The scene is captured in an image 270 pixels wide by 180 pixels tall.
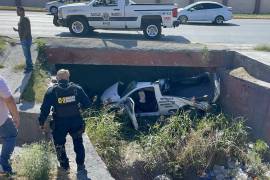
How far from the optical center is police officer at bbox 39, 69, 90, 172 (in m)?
6.65

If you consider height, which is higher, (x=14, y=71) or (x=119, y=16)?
(x=119, y=16)

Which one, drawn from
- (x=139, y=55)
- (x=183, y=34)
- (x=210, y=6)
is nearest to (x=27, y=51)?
(x=139, y=55)

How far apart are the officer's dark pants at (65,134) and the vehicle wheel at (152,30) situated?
434 inches

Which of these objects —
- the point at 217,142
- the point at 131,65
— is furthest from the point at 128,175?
the point at 131,65

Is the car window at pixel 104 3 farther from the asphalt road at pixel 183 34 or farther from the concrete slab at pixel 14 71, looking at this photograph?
the concrete slab at pixel 14 71

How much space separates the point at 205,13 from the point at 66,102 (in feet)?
67.3

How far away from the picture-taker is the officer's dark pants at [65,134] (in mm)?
6793

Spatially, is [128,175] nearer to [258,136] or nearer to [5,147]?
[5,147]

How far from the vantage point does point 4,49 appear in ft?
44.0

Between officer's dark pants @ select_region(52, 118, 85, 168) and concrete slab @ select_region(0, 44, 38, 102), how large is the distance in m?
3.91

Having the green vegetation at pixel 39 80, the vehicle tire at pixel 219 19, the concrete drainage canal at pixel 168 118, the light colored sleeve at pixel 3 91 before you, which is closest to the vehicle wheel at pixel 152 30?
the concrete drainage canal at pixel 168 118

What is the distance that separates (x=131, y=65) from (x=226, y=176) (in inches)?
252

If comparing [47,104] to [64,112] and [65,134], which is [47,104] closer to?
[64,112]

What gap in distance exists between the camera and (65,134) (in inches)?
273
